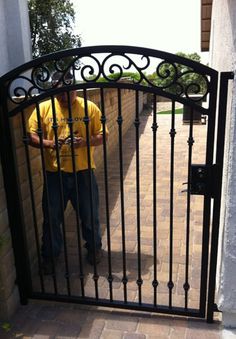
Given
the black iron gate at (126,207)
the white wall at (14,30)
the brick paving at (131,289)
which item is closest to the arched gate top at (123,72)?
the black iron gate at (126,207)

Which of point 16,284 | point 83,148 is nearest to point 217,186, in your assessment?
point 83,148

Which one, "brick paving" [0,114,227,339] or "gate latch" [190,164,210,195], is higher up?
"gate latch" [190,164,210,195]

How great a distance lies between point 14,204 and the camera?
254 centimetres

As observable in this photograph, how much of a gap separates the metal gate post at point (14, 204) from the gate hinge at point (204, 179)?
125 cm

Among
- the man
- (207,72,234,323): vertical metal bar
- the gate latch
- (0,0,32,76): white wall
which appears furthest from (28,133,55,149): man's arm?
(0,0,32,76): white wall

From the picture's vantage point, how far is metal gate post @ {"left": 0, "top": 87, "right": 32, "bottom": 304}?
2371 mm

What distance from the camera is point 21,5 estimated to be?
1145 centimetres

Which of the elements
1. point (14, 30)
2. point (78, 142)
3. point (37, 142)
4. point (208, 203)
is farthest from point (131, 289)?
point (14, 30)

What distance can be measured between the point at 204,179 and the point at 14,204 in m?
1.36

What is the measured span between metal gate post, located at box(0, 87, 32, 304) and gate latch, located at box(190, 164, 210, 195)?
1.24m

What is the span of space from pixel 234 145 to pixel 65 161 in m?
1.34

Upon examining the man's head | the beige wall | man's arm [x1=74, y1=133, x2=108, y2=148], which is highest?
the man's head

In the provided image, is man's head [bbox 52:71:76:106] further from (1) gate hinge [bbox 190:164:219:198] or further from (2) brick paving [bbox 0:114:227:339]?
(2) brick paving [bbox 0:114:227:339]

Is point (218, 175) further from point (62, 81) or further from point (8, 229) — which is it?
point (8, 229)
